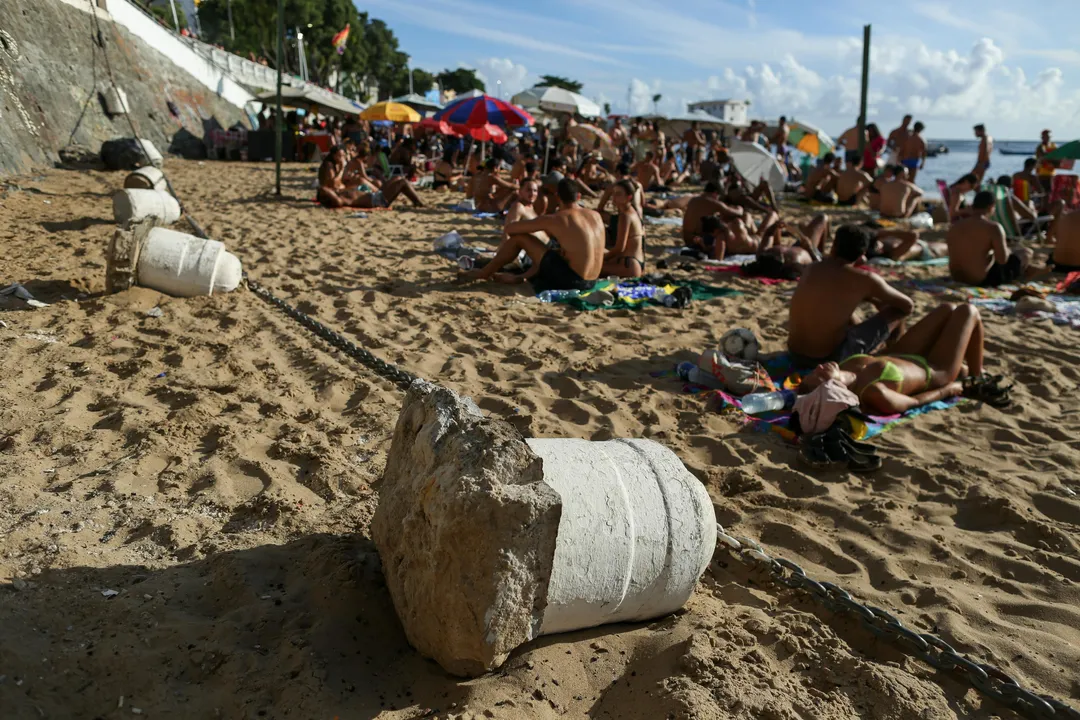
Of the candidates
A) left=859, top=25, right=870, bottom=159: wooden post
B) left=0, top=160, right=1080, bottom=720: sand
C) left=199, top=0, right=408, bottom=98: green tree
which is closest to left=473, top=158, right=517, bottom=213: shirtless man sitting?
left=0, top=160, right=1080, bottom=720: sand

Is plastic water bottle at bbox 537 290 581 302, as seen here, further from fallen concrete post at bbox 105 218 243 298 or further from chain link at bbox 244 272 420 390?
fallen concrete post at bbox 105 218 243 298

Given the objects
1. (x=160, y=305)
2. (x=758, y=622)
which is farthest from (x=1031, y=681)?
(x=160, y=305)

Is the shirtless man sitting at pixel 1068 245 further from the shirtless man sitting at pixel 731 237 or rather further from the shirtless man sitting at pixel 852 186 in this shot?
the shirtless man sitting at pixel 852 186

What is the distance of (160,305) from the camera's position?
5.46m

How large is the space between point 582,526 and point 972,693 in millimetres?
1276

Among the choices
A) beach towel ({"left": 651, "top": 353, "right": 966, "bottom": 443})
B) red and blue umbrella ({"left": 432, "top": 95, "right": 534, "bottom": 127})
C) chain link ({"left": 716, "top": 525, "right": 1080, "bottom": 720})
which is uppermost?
red and blue umbrella ({"left": 432, "top": 95, "right": 534, "bottom": 127})

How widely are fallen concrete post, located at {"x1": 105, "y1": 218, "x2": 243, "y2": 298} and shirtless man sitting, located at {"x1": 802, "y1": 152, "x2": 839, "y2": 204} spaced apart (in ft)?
43.1

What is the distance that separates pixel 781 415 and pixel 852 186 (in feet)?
41.1

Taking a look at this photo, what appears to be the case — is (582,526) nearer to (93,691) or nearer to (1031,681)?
(93,691)

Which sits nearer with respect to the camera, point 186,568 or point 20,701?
point 20,701

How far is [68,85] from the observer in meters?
13.4

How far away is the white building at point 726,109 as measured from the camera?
25.7m

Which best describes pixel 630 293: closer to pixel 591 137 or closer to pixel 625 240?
pixel 625 240

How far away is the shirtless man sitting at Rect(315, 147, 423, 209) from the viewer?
11.2m
